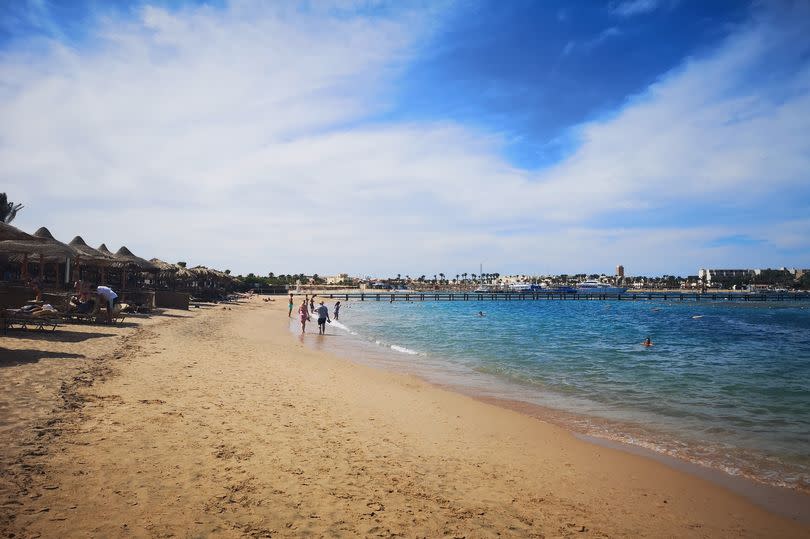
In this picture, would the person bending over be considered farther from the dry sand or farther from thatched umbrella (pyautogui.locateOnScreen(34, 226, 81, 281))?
the dry sand

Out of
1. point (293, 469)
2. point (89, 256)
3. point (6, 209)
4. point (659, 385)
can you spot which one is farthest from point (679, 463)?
point (6, 209)

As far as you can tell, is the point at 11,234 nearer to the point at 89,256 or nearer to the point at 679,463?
the point at 89,256

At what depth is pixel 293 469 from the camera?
5.00 meters

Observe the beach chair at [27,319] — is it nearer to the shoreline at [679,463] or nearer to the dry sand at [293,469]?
the dry sand at [293,469]

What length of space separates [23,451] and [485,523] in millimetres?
4700

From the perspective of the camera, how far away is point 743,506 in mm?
5242

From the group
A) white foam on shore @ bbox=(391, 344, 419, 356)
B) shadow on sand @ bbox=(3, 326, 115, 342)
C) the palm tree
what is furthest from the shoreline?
the palm tree

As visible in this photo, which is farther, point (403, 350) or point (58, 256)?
point (403, 350)

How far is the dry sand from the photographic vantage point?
3807 mm

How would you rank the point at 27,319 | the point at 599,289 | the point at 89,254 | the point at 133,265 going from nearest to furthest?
the point at 27,319
the point at 89,254
the point at 133,265
the point at 599,289

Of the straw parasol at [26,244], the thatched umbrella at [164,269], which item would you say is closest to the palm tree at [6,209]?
the thatched umbrella at [164,269]

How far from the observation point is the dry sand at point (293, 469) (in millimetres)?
3807

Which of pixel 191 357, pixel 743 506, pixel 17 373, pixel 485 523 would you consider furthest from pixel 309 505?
pixel 191 357

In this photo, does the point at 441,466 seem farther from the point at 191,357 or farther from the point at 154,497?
the point at 191,357
